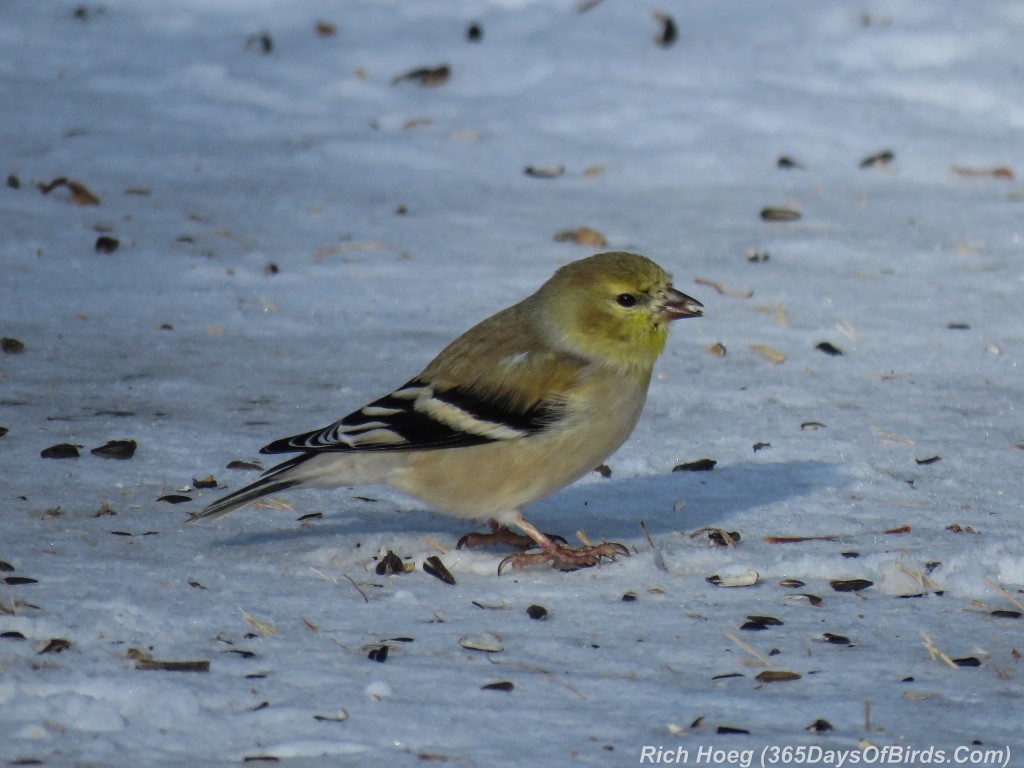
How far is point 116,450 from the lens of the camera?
5309 millimetres

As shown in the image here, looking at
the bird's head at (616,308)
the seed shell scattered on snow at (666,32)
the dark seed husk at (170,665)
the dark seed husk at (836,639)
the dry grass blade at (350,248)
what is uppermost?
the seed shell scattered on snow at (666,32)

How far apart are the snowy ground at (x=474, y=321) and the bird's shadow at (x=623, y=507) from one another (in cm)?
2

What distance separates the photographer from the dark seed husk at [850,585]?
14.2 feet

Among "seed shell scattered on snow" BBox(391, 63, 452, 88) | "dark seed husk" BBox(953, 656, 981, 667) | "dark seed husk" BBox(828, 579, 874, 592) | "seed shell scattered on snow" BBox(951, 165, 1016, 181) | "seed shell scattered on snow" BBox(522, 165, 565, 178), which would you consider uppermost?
"seed shell scattered on snow" BBox(391, 63, 452, 88)

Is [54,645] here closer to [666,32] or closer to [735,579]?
[735,579]

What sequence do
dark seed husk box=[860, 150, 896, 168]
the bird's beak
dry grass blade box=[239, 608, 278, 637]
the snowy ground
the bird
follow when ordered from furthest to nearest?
dark seed husk box=[860, 150, 896, 168] < the bird's beak < the bird < dry grass blade box=[239, 608, 278, 637] < the snowy ground

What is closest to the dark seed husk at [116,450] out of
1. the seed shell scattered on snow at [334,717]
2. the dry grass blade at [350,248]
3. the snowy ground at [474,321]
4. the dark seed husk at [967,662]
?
the snowy ground at [474,321]

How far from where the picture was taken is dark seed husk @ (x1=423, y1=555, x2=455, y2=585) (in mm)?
4418

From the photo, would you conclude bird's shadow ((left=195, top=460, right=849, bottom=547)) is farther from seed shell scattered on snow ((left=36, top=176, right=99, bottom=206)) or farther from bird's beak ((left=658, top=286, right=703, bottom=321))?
seed shell scattered on snow ((left=36, top=176, right=99, bottom=206))

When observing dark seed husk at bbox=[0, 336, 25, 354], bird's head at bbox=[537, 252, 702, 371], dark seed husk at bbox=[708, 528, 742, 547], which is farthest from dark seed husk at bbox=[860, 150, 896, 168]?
dark seed husk at bbox=[0, 336, 25, 354]

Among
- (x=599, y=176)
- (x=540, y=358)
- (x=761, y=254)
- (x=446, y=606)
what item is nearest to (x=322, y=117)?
(x=599, y=176)

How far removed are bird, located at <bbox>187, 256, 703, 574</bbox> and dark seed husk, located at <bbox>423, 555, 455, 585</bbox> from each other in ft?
0.54

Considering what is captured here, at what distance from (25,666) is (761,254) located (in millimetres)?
5371

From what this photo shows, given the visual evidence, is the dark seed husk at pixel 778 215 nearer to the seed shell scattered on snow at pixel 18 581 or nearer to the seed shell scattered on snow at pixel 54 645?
the seed shell scattered on snow at pixel 18 581
